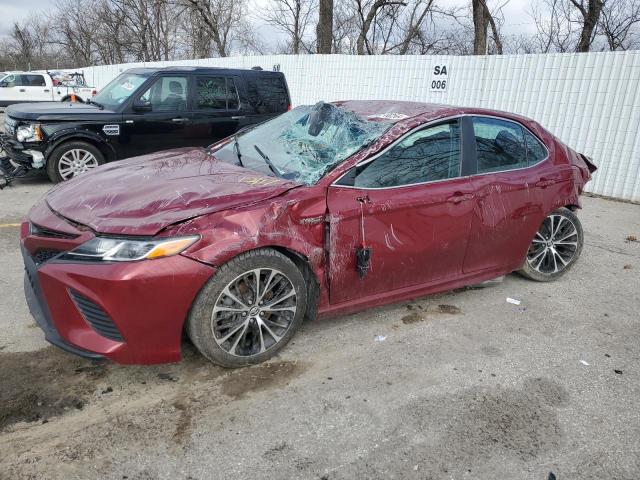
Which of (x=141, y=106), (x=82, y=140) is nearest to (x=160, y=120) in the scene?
(x=141, y=106)

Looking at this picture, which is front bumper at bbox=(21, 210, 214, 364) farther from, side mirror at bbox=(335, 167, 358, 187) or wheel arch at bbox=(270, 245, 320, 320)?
side mirror at bbox=(335, 167, 358, 187)

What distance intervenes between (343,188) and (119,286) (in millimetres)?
1422

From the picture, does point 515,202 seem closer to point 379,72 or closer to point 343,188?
point 343,188

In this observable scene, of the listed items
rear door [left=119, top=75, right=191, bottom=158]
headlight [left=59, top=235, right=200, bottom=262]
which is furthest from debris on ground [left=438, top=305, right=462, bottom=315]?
rear door [left=119, top=75, right=191, bottom=158]

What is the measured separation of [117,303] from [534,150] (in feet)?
11.4

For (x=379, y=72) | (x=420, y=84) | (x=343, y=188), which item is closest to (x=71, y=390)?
(x=343, y=188)

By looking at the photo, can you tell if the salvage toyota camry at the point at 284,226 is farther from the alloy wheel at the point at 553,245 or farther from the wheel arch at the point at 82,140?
the wheel arch at the point at 82,140

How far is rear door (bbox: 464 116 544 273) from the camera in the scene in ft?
12.3

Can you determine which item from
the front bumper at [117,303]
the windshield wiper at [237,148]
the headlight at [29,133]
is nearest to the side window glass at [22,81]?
the headlight at [29,133]

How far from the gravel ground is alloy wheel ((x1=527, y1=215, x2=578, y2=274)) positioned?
0.72 m

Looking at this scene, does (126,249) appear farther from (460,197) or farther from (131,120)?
(131,120)

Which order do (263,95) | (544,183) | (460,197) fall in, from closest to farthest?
(460,197)
(544,183)
(263,95)

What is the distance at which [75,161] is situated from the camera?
24.1 ft

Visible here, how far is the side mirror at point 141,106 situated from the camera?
7.34 meters
